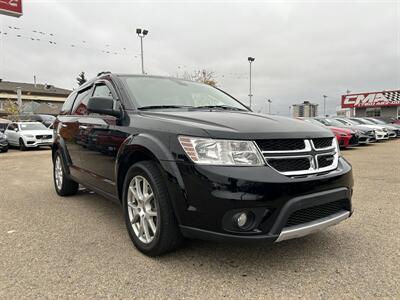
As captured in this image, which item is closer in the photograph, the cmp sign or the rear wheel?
the rear wheel

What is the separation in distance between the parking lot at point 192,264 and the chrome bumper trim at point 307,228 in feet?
0.73

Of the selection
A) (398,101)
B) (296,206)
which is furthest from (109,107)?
(398,101)

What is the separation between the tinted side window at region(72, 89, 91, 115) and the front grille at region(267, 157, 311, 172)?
2806 millimetres

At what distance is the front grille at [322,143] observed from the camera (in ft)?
9.31

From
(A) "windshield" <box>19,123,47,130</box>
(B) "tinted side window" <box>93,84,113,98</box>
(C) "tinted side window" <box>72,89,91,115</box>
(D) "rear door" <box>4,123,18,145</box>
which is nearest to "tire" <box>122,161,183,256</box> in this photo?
(B) "tinted side window" <box>93,84,113,98</box>

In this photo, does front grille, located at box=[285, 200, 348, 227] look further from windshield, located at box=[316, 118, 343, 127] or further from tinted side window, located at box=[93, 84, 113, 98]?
windshield, located at box=[316, 118, 343, 127]

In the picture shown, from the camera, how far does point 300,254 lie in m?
3.01

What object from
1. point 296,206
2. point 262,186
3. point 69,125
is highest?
point 69,125

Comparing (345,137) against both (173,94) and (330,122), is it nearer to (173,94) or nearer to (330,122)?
(330,122)

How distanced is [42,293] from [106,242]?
3.19 ft

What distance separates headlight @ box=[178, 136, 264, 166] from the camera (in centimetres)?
250

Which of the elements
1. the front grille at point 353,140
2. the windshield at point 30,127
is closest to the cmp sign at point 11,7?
the windshield at point 30,127

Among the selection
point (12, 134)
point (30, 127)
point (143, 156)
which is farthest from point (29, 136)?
point (143, 156)

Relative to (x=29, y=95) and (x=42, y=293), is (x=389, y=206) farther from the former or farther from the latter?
(x=29, y=95)
